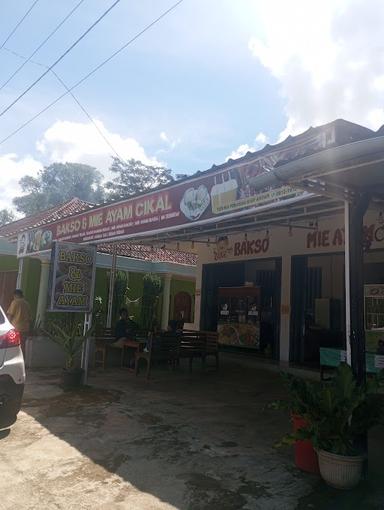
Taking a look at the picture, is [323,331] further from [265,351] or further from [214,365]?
[214,365]

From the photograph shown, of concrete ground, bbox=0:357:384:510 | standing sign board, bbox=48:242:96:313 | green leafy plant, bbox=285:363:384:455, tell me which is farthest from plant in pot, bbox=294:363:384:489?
standing sign board, bbox=48:242:96:313

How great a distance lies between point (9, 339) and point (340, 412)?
3.39 m

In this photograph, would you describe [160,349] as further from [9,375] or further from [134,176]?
[134,176]

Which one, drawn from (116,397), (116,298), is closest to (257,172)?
(116,397)

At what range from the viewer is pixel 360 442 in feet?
13.0

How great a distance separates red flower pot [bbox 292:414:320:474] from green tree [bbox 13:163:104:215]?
53089 mm

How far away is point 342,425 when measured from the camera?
377cm

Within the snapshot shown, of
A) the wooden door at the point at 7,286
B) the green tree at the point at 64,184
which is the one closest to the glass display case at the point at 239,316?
the wooden door at the point at 7,286

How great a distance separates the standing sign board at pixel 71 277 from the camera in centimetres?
836

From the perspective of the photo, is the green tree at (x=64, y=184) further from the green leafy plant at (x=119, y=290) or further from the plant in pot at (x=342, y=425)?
the plant in pot at (x=342, y=425)

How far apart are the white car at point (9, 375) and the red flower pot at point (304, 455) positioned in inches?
114

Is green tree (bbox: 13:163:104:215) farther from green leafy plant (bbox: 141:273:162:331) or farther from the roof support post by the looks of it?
the roof support post

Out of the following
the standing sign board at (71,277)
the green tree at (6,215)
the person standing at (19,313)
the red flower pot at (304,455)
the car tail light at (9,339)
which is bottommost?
the red flower pot at (304,455)

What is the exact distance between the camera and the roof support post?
4250 millimetres
